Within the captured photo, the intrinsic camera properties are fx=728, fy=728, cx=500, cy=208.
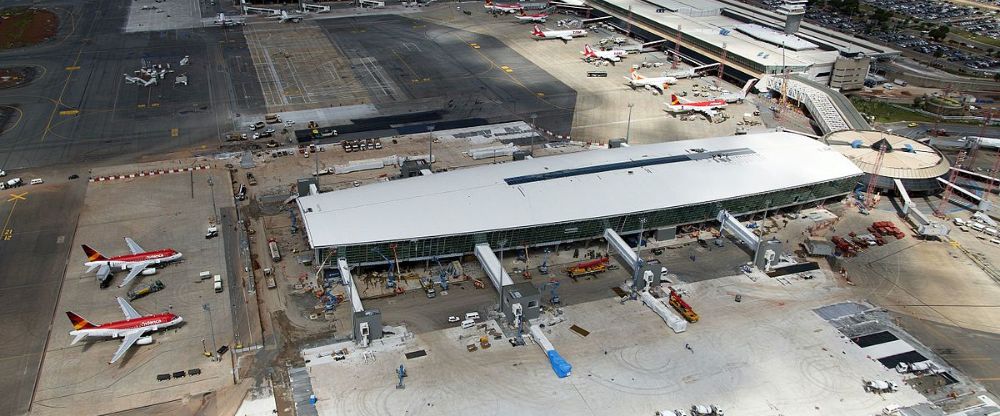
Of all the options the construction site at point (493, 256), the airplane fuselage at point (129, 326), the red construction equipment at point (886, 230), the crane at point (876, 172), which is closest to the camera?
the construction site at point (493, 256)

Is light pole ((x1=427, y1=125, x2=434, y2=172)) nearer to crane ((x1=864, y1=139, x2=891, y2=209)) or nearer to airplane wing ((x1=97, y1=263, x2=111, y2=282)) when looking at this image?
airplane wing ((x1=97, y1=263, x2=111, y2=282))

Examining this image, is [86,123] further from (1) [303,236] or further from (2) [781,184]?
(2) [781,184]

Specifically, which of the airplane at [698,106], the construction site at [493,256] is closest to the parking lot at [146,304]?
the construction site at [493,256]

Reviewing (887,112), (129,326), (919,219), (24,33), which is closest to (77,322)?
(129,326)

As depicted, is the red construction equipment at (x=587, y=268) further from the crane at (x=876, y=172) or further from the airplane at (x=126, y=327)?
the airplane at (x=126, y=327)

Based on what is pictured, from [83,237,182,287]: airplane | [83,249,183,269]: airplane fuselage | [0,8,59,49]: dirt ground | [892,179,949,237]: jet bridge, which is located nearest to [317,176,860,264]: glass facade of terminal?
[892,179,949,237]: jet bridge
